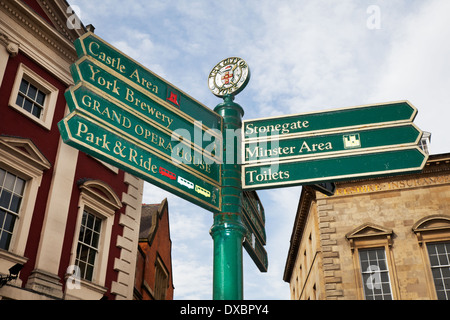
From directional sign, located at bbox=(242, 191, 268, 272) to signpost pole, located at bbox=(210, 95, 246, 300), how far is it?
0.42 meters

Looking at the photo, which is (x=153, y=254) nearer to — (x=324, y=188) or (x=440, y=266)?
(x=440, y=266)

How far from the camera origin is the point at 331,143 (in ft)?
15.2

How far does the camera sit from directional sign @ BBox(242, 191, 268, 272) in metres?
4.96

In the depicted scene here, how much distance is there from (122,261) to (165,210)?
1203 centimetres

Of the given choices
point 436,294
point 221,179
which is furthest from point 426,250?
point 221,179

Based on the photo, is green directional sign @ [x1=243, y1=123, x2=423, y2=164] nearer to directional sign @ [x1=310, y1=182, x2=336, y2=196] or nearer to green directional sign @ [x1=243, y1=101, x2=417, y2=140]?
green directional sign @ [x1=243, y1=101, x2=417, y2=140]

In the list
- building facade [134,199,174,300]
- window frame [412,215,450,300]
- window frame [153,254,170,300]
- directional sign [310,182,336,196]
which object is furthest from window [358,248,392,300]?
directional sign [310,182,336,196]

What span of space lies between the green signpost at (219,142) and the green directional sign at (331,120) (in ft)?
0.03

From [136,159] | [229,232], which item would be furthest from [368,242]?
[136,159]

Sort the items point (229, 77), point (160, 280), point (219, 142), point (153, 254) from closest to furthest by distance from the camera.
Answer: point (219, 142), point (229, 77), point (153, 254), point (160, 280)

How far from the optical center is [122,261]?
12367mm

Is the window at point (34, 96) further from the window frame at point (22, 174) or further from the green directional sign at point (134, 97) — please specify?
the green directional sign at point (134, 97)

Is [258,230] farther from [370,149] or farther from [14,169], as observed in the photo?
[14,169]

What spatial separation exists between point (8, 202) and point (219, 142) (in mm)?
6775
